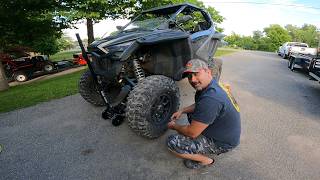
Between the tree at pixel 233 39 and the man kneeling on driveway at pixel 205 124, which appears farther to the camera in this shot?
the tree at pixel 233 39

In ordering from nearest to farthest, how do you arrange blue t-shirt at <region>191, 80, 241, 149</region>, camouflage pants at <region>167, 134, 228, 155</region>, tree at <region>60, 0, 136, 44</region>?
blue t-shirt at <region>191, 80, 241, 149</region> → camouflage pants at <region>167, 134, 228, 155</region> → tree at <region>60, 0, 136, 44</region>

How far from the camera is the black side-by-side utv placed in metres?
→ 3.90

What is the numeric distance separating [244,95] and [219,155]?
3460mm

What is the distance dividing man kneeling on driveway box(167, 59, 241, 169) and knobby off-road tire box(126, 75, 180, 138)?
1.95ft

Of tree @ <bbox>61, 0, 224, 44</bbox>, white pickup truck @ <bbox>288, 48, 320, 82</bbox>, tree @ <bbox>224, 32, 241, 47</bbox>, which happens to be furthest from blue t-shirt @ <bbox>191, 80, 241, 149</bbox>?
tree @ <bbox>224, 32, 241, 47</bbox>

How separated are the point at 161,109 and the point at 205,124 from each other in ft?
4.69

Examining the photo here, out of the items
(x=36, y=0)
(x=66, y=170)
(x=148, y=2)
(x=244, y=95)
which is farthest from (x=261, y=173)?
(x=148, y=2)

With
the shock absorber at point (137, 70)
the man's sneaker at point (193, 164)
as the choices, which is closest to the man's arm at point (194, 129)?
the man's sneaker at point (193, 164)

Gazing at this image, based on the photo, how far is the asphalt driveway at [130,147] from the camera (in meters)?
3.35

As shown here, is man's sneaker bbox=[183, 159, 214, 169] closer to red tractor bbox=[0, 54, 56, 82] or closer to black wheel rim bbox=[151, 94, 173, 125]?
black wheel rim bbox=[151, 94, 173, 125]

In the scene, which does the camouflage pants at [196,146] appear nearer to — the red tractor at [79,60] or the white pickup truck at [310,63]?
the white pickup truck at [310,63]

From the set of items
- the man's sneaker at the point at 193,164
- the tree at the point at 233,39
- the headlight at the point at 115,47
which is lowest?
the tree at the point at 233,39

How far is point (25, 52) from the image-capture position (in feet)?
48.5

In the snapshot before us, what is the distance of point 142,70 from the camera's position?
4578 millimetres
